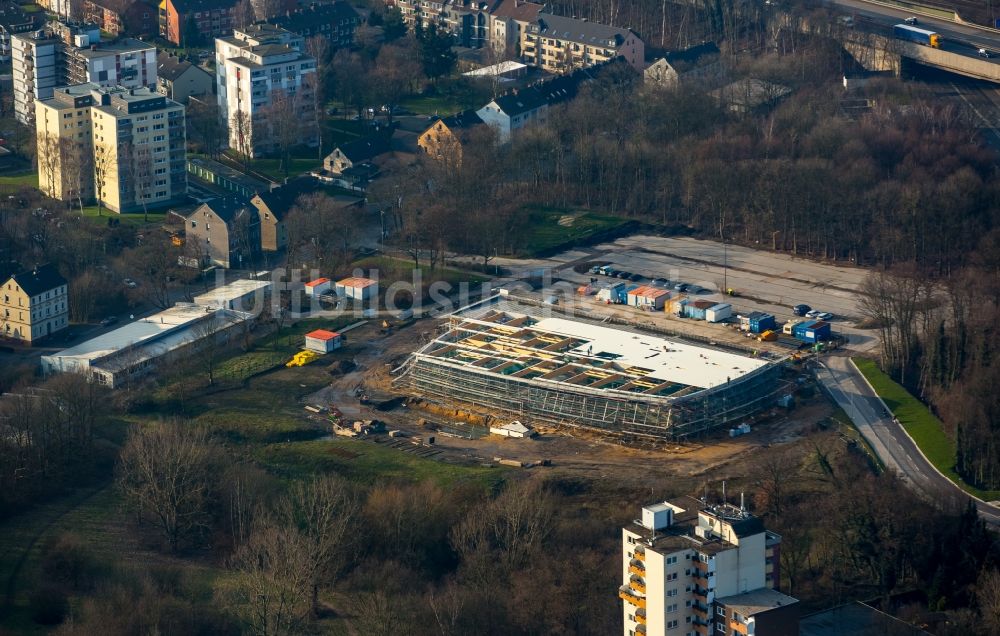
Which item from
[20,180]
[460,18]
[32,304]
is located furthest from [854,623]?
[460,18]

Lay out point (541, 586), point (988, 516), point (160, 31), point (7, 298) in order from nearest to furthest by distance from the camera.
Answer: point (541, 586)
point (988, 516)
point (7, 298)
point (160, 31)

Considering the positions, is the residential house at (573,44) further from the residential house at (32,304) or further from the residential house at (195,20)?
the residential house at (32,304)

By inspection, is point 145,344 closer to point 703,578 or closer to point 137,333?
point 137,333

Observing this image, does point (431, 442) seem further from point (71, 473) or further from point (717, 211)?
point (717, 211)

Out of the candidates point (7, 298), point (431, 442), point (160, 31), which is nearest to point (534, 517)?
point (431, 442)

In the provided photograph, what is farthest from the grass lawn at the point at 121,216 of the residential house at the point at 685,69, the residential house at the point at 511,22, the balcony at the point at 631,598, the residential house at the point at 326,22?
the balcony at the point at 631,598
